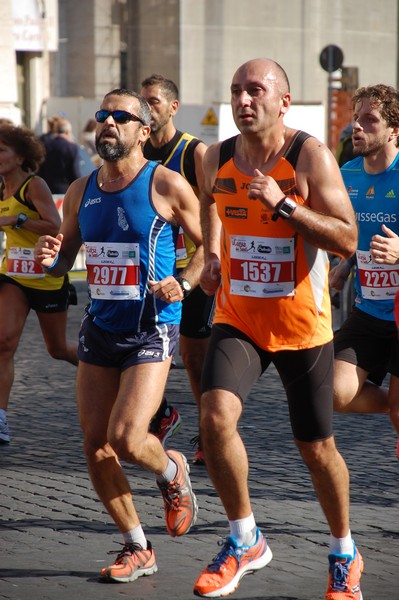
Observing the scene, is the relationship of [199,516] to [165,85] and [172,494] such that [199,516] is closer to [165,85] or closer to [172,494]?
[172,494]

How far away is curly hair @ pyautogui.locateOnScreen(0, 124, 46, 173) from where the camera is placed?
8055 mm

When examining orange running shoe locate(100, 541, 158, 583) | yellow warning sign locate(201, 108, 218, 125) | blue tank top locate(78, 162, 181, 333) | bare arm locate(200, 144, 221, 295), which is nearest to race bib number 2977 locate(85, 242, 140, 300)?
blue tank top locate(78, 162, 181, 333)

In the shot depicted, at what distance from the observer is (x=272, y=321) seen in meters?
4.73

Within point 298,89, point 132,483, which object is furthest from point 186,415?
point 298,89

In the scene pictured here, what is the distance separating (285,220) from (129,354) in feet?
3.37

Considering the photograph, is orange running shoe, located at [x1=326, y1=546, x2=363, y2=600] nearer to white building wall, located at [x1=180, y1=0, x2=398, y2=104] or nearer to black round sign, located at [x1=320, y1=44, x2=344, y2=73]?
black round sign, located at [x1=320, y1=44, x2=344, y2=73]

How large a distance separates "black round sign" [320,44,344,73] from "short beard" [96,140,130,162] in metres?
17.2

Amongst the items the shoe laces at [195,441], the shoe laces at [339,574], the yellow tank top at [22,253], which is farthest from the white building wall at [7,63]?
the shoe laces at [339,574]

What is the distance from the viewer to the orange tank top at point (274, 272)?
15.4 feet

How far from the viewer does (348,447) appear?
294 inches

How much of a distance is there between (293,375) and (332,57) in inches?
708

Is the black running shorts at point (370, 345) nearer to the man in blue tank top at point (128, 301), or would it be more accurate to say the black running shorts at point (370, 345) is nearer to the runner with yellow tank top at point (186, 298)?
the man in blue tank top at point (128, 301)

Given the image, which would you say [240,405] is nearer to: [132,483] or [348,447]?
[132,483]

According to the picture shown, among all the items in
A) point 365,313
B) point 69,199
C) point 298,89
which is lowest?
point 298,89
